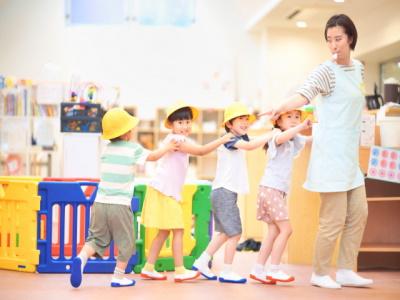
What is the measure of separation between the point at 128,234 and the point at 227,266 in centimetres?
66

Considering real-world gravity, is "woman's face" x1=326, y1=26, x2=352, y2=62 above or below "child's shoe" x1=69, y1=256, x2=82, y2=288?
above

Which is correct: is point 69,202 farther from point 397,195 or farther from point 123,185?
point 397,195

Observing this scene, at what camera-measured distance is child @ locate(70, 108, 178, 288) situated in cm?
396

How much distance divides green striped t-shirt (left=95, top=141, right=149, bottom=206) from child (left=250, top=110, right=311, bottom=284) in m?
0.79

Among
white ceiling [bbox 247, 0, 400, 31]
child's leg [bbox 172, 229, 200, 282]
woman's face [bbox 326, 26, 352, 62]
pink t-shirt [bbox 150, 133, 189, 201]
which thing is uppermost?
white ceiling [bbox 247, 0, 400, 31]

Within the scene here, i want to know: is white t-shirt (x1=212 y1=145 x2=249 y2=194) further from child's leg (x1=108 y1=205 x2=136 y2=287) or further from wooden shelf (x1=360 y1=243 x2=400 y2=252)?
wooden shelf (x1=360 y1=243 x2=400 y2=252)

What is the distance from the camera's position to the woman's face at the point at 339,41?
3.94m

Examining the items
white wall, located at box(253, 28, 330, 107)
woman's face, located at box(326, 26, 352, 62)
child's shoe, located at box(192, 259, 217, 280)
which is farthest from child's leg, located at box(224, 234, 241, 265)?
white wall, located at box(253, 28, 330, 107)

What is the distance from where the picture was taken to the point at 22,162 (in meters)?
9.15

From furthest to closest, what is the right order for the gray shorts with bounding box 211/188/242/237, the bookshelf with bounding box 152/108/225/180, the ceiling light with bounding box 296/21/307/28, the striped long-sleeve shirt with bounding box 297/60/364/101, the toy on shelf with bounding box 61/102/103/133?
the bookshelf with bounding box 152/108/225/180
the ceiling light with bounding box 296/21/307/28
the toy on shelf with bounding box 61/102/103/133
the gray shorts with bounding box 211/188/242/237
the striped long-sleeve shirt with bounding box 297/60/364/101

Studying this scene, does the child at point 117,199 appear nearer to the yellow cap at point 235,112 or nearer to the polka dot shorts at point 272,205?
the yellow cap at point 235,112

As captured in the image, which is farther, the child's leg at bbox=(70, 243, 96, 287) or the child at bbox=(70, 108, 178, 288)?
the child at bbox=(70, 108, 178, 288)

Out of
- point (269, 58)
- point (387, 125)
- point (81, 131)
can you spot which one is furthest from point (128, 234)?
point (269, 58)

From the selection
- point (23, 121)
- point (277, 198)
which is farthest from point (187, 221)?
point (23, 121)
